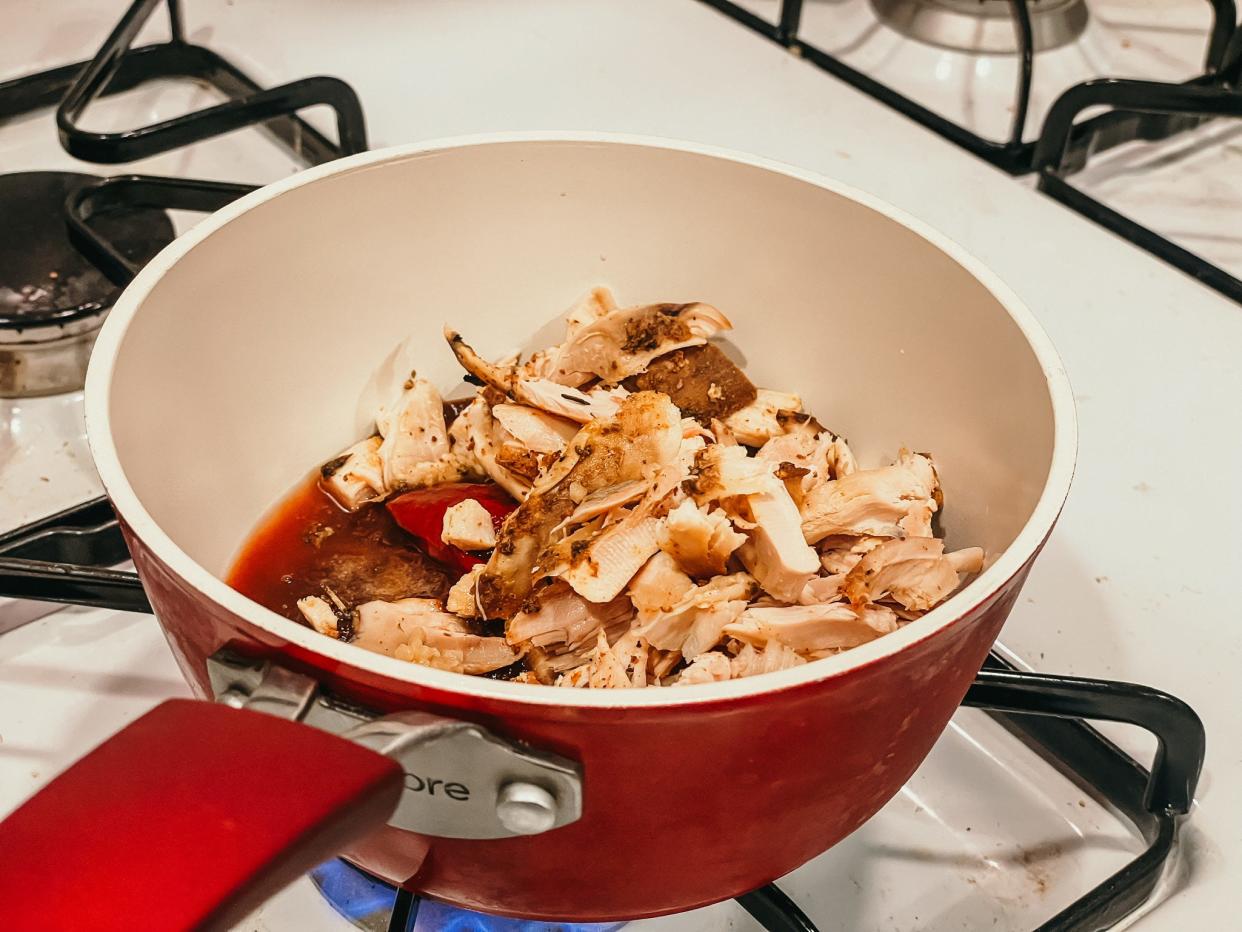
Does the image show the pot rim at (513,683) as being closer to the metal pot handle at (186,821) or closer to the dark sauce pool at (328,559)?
the metal pot handle at (186,821)

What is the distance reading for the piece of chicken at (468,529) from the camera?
513 mm

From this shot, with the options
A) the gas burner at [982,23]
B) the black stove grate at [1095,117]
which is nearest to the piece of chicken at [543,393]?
the black stove grate at [1095,117]

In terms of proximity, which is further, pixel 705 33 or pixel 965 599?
pixel 705 33

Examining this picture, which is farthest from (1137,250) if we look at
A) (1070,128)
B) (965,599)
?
(965,599)

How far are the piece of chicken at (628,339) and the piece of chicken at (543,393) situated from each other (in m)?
0.01

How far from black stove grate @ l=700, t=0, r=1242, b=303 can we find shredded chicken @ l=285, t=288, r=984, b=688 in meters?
0.37

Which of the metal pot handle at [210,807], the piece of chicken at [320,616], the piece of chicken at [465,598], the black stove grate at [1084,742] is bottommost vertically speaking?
the black stove grate at [1084,742]

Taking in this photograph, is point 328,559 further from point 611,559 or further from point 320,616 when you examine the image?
point 611,559

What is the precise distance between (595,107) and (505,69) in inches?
3.9

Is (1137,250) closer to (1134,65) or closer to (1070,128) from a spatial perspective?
(1070,128)

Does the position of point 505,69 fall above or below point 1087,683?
above

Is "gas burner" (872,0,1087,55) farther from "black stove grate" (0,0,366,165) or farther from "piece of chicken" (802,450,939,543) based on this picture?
"piece of chicken" (802,450,939,543)

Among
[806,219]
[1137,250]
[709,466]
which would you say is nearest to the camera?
[709,466]

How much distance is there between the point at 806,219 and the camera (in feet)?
1.86
